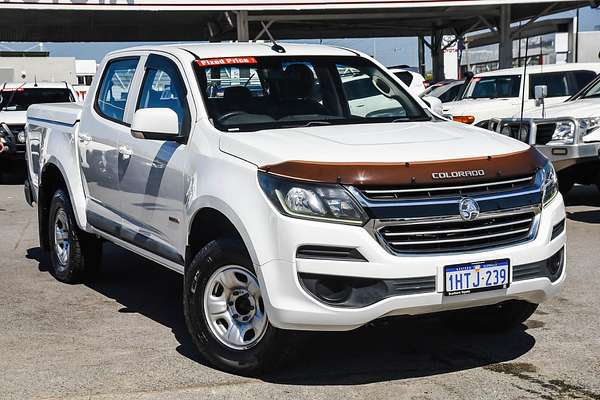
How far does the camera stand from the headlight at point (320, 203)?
4.44 m

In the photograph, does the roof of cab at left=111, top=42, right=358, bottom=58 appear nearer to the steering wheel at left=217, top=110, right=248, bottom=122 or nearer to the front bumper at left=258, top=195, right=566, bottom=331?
the steering wheel at left=217, top=110, right=248, bottom=122

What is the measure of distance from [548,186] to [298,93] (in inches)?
68.9

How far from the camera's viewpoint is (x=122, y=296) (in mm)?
7090

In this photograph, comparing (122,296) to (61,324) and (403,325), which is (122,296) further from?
(403,325)

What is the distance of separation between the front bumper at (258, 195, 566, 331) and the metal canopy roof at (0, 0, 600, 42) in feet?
61.8

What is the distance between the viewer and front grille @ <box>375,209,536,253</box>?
4465mm

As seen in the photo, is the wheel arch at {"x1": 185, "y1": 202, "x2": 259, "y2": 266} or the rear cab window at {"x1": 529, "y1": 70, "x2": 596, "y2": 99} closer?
the wheel arch at {"x1": 185, "y1": 202, "x2": 259, "y2": 266}

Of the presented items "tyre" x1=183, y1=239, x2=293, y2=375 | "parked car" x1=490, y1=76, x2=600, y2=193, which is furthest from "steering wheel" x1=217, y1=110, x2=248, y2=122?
"parked car" x1=490, y1=76, x2=600, y2=193

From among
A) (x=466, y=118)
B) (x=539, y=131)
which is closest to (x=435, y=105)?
(x=539, y=131)

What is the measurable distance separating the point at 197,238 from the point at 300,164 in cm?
103

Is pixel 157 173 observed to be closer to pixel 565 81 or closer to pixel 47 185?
pixel 47 185

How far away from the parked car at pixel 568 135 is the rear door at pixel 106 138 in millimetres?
4619

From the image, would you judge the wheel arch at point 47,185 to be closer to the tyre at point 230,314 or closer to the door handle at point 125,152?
the door handle at point 125,152

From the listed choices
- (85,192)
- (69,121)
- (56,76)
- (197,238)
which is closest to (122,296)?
(85,192)
